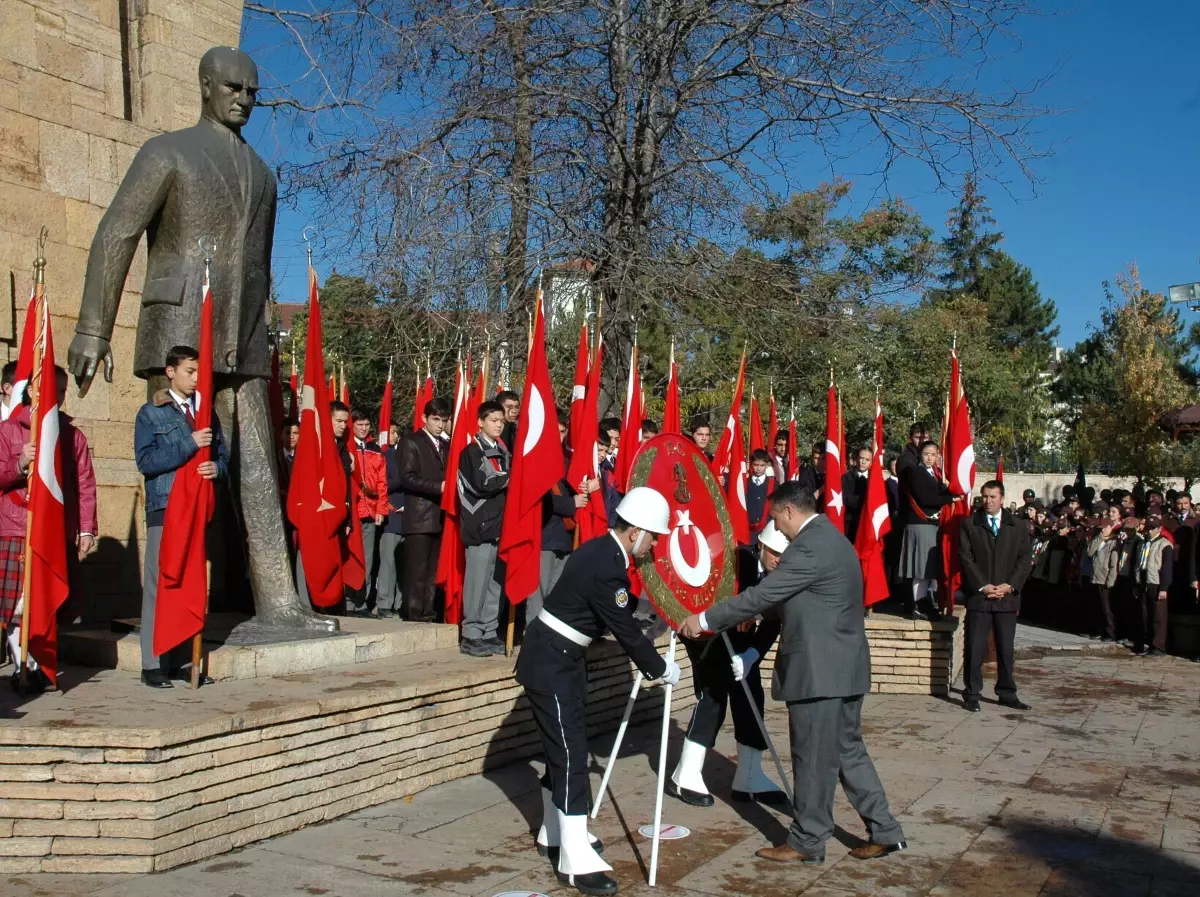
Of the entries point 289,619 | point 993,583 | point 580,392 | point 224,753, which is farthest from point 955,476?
point 224,753

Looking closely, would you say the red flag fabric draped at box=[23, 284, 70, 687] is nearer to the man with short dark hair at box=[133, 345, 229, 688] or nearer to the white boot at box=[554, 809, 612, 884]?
the man with short dark hair at box=[133, 345, 229, 688]

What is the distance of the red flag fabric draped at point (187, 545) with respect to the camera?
233 inches

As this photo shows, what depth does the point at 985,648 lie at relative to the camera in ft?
33.6

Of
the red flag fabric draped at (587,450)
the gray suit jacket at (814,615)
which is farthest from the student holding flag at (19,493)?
the gray suit jacket at (814,615)

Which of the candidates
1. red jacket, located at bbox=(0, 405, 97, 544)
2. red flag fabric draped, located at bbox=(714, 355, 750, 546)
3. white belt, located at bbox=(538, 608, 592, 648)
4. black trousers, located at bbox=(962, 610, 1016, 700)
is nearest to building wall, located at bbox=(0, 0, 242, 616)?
red jacket, located at bbox=(0, 405, 97, 544)

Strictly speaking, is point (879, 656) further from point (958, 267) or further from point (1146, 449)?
point (958, 267)

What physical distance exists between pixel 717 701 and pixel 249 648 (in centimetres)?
278

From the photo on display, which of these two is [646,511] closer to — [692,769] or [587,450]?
[692,769]

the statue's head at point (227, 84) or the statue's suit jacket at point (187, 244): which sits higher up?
the statue's head at point (227, 84)

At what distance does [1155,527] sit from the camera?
14.3 metres

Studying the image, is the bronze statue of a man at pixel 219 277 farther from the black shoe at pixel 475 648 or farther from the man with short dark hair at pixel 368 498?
the man with short dark hair at pixel 368 498

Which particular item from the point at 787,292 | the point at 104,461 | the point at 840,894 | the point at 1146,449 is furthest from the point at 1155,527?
the point at 1146,449

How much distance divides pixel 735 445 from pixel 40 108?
6675mm

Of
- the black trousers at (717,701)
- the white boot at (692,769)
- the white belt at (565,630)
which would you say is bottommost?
the white boot at (692,769)
